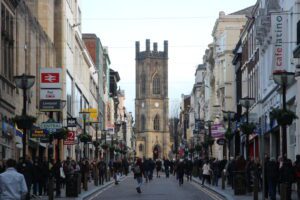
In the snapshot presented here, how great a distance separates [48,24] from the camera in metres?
62.8

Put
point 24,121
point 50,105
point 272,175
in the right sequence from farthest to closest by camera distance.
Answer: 1. point 50,105
2. point 24,121
3. point 272,175

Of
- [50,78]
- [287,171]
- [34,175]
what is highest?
[50,78]

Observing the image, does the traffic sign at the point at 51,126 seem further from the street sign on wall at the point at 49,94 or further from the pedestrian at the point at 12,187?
the pedestrian at the point at 12,187

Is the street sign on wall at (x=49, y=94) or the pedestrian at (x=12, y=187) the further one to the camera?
the street sign on wall at (x=49, y=94)

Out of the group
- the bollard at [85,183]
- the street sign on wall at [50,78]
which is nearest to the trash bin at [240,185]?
the bollard at [85,183]

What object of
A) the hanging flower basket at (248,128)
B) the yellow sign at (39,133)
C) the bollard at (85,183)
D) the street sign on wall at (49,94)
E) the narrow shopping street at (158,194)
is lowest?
the narrow shopping street at (158,194)

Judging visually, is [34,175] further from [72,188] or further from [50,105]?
[50,105]

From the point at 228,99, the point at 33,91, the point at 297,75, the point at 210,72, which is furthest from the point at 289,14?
the point at 210,72

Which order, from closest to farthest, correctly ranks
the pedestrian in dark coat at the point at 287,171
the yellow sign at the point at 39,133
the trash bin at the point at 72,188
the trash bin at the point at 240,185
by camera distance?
1. the pedestrian in dark coat at the point at 287,171
2. the trash bin at the point at 72,188
3. the trash bin at the point at 240,185
4. the yellow sign at the point at 39,133

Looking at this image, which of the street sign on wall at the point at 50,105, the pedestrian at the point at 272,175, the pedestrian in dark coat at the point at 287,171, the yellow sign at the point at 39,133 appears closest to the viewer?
the pedestrian in dark coat at the point at 287,171

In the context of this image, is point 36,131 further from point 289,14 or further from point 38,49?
point 38,49

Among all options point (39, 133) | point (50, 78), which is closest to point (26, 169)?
point (39, 133)

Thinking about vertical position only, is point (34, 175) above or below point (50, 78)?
below

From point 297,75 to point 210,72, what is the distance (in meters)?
71.8
